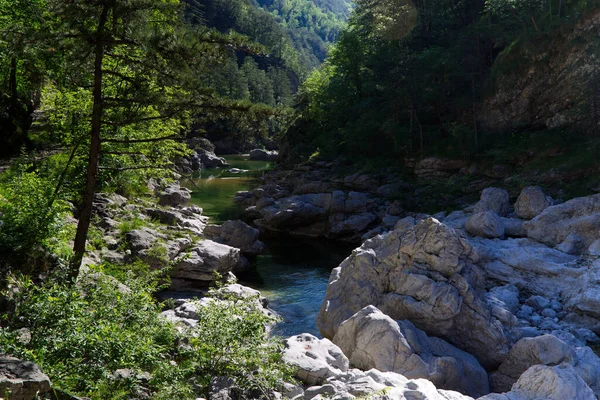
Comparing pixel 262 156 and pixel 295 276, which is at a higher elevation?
pixel 262 156

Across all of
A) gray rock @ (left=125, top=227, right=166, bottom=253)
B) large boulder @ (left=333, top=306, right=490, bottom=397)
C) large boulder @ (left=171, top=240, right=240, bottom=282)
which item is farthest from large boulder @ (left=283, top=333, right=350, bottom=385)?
gray rock @ (left=125, top=227, right=166, bottom=253)

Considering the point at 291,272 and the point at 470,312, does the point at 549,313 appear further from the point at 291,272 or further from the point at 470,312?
the point at 291,272

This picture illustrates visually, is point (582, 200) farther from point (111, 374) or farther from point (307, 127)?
point (307, 127)

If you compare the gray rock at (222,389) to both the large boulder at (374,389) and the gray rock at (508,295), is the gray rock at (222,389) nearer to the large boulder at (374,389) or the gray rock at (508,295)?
the large boulder at (374,389)

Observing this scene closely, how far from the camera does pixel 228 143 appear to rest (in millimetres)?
100000

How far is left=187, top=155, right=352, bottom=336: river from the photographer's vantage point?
20.8 metres

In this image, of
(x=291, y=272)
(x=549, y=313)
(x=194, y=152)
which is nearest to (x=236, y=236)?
(x=291, y=272)

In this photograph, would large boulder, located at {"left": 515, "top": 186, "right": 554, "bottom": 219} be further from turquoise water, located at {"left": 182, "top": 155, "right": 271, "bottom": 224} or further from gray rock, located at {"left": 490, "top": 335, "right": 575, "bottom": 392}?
turquoise water, located at {"left": 182, "top": 155, "right": 271, "bottom": 224}

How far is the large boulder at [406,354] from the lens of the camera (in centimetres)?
1299

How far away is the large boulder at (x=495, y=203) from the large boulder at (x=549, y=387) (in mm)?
18592

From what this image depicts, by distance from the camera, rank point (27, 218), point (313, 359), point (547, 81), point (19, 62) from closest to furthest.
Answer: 1. point (27, 218)
2. point (313, 359)
3. point (19, 62)
4. point (547, 81)

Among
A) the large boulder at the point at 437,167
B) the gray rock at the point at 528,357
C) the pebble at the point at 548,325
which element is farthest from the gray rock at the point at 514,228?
→ the large boulder at the point at 437,167

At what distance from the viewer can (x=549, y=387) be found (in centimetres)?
992

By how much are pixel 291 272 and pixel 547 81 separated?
27.0 meters
